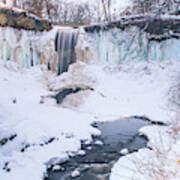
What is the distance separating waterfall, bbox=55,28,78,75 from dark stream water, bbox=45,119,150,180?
788 cm

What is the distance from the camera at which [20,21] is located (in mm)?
14922

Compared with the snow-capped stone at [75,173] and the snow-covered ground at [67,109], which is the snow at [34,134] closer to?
the snow-covered ground at [67,109]

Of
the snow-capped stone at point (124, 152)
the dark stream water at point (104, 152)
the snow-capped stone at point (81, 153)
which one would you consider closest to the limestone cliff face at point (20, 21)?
the dark stream water at point (104, 152)

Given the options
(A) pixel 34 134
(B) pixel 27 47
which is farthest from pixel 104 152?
(B) pixel 27 47

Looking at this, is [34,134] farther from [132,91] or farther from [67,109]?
[132,91]

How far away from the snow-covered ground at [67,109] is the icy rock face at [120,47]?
2.51 feet

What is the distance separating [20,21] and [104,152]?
12.7 metres

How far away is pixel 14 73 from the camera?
46.1 feet

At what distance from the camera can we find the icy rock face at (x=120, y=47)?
15055mm

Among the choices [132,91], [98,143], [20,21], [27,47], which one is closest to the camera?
[98,143]

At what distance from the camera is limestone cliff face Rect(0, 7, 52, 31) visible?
46.3ft

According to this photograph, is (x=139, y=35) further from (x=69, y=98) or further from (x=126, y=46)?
(x=69, y=98)

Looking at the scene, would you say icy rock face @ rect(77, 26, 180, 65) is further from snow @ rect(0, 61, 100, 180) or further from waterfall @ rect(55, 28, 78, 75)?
snow @ rect(0, 61, 100, 180)

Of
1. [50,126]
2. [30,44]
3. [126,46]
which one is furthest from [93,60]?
[50,126]
